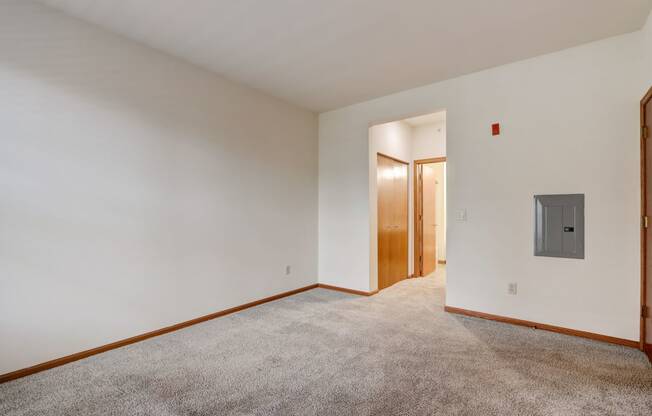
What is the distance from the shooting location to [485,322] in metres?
3.28

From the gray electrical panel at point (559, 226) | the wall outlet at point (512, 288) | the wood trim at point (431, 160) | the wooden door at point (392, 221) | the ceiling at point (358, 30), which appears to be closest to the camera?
the ceiling at point (358, 30)

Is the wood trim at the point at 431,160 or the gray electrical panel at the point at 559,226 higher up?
the wood trim at the point at 431,160

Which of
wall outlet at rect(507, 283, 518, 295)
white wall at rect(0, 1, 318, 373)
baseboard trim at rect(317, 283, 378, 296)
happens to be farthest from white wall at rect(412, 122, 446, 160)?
white wall at rect(0, 1, 318, 373)

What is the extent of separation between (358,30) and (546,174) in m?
2.22

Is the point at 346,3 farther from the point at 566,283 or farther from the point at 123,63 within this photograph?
the point at 566,283

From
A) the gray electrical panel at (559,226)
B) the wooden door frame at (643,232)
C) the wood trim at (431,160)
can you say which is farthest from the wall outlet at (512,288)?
the wood trim at (431,160)

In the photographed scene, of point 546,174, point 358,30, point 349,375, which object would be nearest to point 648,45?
point 546,174

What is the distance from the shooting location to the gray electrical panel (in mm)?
2916

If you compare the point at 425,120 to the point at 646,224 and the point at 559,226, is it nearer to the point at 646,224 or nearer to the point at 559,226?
the point at 559,226

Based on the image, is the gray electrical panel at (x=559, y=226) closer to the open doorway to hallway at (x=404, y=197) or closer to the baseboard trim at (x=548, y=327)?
the baseboard trim at (x=548, y=327)

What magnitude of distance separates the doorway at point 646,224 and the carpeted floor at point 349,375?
8.3 inches

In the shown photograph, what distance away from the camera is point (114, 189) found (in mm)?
2703

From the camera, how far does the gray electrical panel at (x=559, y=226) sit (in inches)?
115

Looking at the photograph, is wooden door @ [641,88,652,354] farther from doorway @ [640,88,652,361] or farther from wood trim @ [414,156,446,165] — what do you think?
wood trim @ [414,156,446,165]
